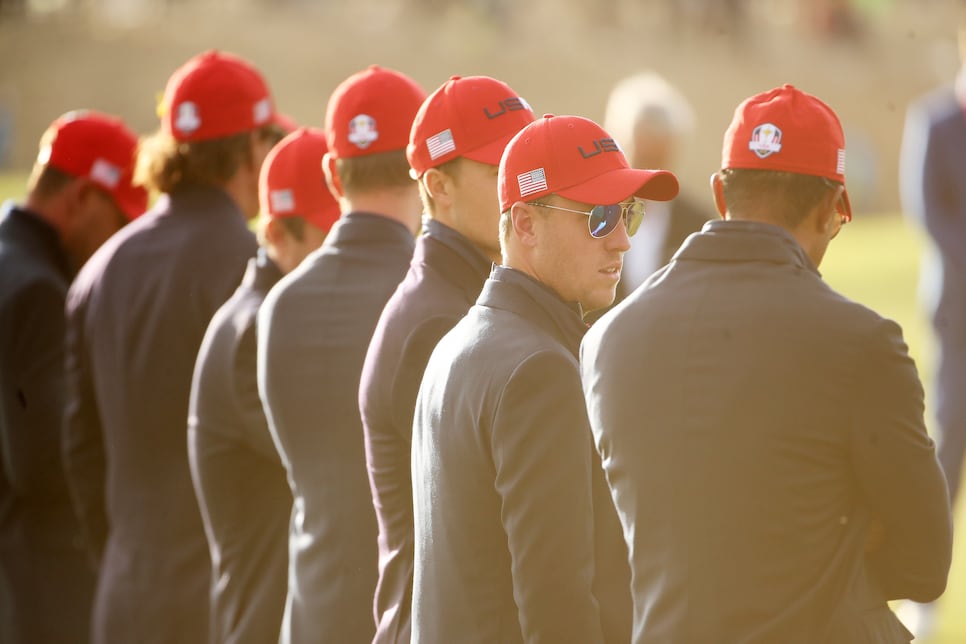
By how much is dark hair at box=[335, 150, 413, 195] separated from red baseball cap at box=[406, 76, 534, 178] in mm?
431

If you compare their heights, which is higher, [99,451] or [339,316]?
[339,316]

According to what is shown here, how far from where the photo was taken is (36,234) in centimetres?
583

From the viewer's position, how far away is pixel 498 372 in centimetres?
303

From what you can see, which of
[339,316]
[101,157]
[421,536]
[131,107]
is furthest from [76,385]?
[131,107]

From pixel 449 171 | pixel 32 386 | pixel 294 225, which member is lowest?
pixel 32 386

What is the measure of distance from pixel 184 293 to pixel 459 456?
7.46 ft

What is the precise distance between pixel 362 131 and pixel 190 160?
1.28 meters

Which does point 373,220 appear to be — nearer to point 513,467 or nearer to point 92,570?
point 513,467

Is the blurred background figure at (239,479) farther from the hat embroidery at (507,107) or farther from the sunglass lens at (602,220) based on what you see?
the sunglass lens at (602,220)

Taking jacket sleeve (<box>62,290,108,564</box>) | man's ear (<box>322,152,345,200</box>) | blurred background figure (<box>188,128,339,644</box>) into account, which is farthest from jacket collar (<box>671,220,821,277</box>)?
jacket sleeve (<box>62,290,108,564</box>)

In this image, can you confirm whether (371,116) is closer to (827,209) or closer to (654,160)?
(827,209)

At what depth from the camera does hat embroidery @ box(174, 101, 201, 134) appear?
543 cm

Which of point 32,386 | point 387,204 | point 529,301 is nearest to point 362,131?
point 387,204

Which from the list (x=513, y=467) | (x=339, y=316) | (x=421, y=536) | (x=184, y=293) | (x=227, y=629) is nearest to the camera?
(x=513, y=467)
